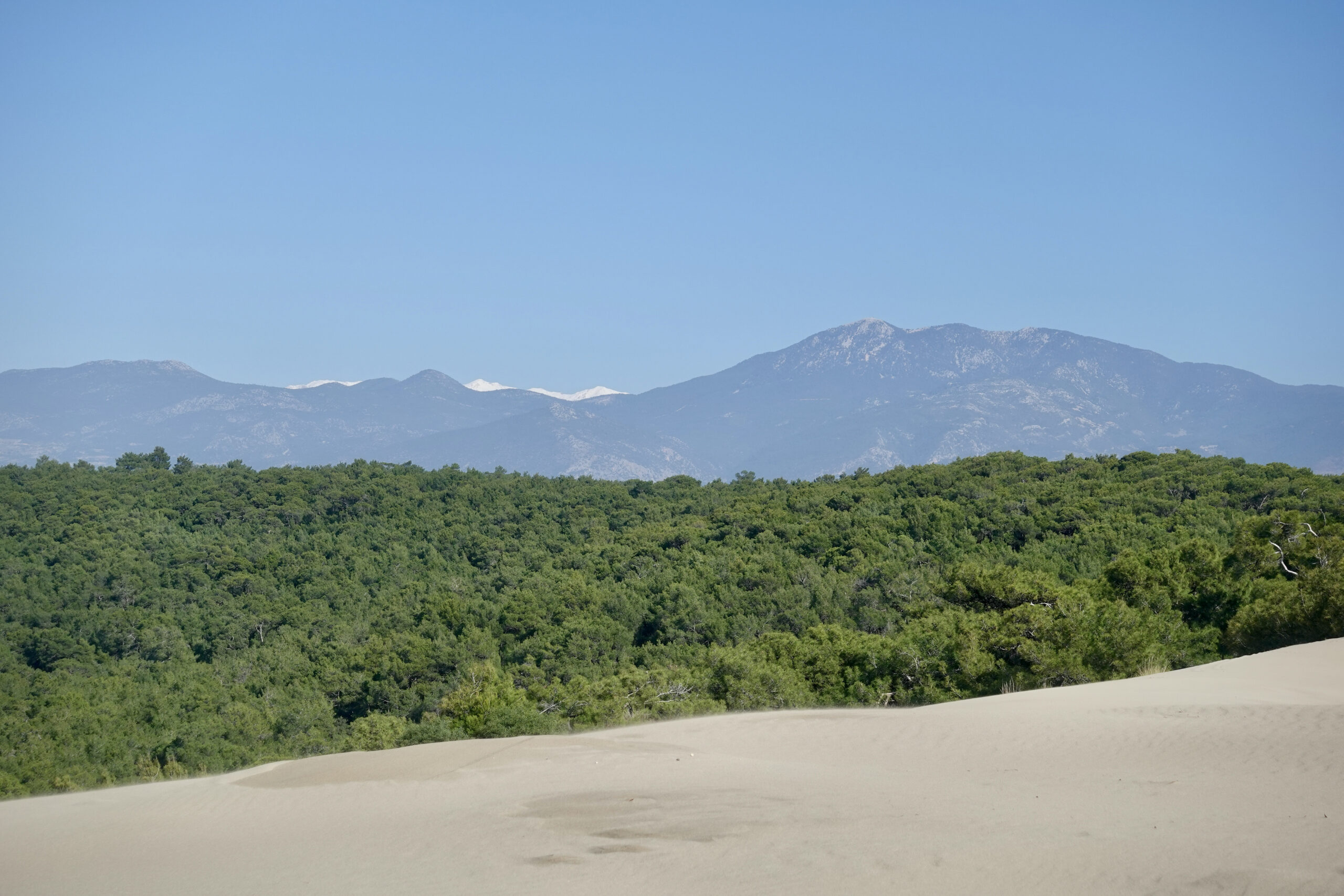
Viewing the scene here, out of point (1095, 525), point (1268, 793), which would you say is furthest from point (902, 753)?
point (1095, 525)

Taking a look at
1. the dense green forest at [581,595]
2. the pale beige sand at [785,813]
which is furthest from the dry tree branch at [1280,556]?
the pale beige sand at [785,813]

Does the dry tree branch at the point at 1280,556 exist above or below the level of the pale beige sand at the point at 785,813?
above

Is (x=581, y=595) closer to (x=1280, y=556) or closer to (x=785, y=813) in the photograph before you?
(x=1280, y=556)

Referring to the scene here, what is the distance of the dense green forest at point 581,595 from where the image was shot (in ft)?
73.5

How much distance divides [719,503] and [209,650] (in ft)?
120

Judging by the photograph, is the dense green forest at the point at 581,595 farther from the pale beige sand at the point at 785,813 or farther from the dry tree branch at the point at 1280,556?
the pale beige sand at the point at 785,813

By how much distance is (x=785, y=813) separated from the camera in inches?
334

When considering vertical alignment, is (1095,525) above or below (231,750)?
above

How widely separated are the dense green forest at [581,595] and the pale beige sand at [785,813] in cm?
845

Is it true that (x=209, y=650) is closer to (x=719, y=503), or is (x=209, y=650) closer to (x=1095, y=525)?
(x=719, y=503)

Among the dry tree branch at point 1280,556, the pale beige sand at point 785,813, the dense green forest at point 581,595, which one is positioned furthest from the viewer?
the dry tree branch at point 1280,556

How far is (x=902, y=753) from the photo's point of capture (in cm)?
1104

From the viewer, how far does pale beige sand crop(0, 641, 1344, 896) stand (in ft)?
22.7

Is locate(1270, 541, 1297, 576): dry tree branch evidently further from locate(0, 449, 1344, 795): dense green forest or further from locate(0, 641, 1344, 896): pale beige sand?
locate(0, 641, 1344, 896): pale beige sand
